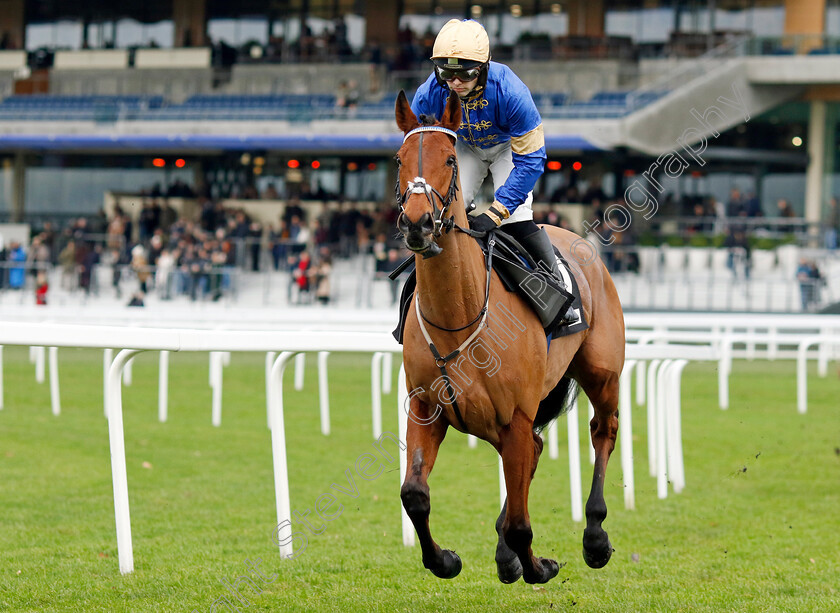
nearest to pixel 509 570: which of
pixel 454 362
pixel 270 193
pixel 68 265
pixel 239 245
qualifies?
pixel 454 362

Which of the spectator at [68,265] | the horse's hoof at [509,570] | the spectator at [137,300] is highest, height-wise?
the horse's hoof at [509,570]

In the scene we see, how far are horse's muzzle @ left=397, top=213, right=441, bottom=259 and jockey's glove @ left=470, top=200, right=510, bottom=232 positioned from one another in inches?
27.6

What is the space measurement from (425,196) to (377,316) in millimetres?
7184

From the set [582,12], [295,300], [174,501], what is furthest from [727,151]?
[174,501]

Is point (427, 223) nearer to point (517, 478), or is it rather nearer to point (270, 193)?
point (517, 478)

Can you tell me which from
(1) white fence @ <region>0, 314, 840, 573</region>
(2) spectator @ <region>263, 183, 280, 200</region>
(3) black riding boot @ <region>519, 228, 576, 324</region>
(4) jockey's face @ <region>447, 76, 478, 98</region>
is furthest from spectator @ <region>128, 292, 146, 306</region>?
(4) jockey's face @ <region>447, 76, 478, 98</region>

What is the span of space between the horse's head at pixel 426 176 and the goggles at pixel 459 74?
0.92ft

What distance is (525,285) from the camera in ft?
14.1

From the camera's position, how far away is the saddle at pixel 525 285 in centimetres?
428

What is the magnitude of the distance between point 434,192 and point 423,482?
108 cm

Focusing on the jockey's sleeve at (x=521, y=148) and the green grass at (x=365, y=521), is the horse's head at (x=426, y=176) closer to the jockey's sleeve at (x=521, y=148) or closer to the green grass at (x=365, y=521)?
the jockey's sleeve at (x=521, y=148)

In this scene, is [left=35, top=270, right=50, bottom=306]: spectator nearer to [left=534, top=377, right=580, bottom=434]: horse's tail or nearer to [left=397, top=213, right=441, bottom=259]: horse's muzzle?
[left=534, top=377, right=580, bottom=434]: horse's tail

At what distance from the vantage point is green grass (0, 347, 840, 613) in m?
4.46

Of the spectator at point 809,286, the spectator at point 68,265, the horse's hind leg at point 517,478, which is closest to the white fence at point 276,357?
the horse's hind leg at point 517,478
